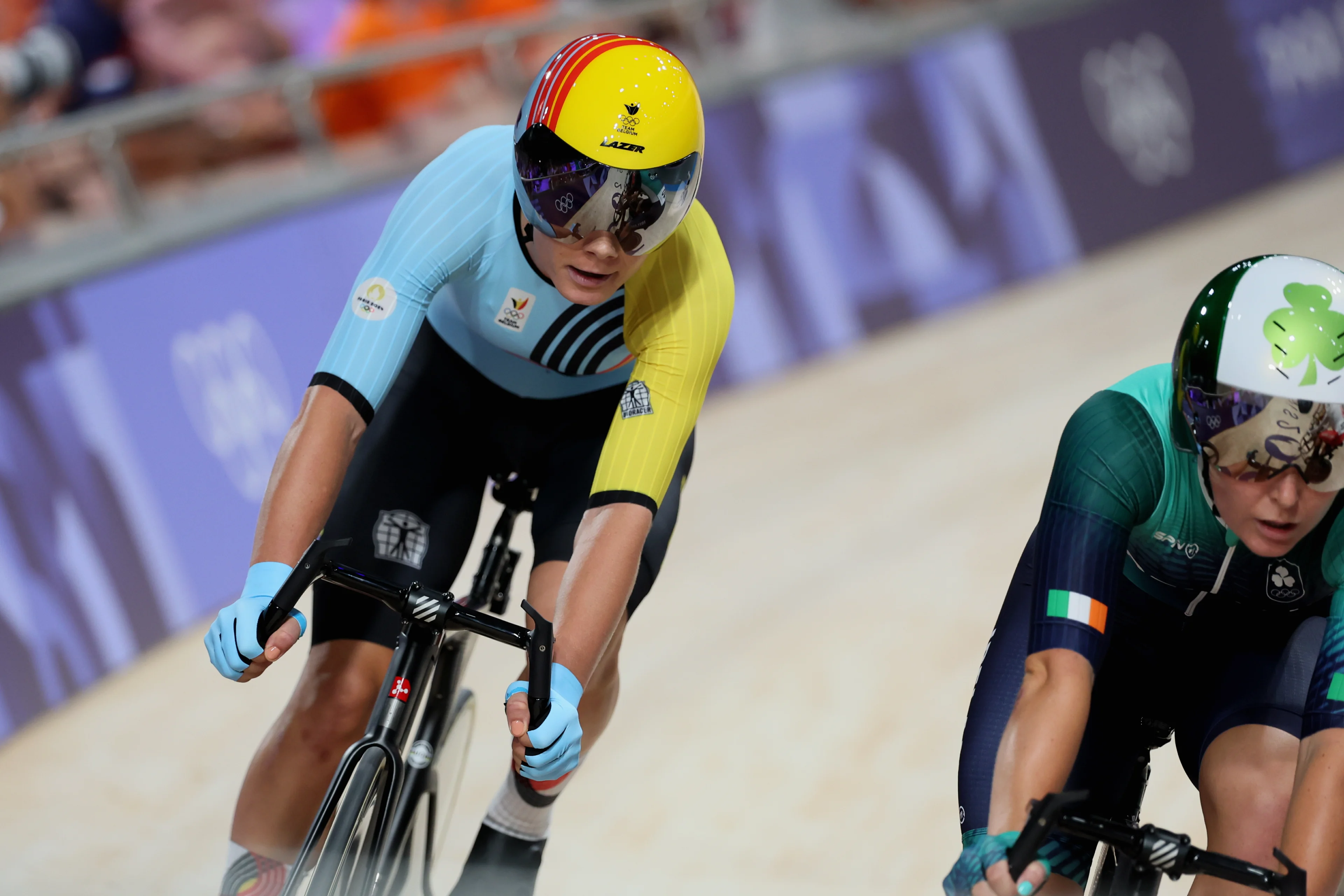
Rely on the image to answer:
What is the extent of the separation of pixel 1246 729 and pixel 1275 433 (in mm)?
554

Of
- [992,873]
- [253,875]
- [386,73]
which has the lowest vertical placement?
[253,875]

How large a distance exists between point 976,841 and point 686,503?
404cm

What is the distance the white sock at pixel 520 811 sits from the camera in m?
3.10

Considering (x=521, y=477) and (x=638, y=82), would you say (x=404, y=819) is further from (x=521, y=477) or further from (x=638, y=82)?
(x=638, y=82)

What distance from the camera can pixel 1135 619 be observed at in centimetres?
259

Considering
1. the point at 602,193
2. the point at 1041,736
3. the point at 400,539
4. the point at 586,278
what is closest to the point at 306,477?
the point at 400,539

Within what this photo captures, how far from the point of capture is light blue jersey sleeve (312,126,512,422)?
263 cm

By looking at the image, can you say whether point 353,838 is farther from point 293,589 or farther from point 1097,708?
point 1097,708

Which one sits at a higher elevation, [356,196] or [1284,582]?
[356,196]

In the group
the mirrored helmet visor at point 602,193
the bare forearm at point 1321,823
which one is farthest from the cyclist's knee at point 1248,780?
the mirrored helmet visor at point 602,193

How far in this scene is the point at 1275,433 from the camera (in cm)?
212

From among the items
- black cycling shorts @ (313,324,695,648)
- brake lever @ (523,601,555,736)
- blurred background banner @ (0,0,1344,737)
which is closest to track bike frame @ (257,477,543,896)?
brake lever @ (523,601,555,736)

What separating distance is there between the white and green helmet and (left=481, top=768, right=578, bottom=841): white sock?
1.58 m

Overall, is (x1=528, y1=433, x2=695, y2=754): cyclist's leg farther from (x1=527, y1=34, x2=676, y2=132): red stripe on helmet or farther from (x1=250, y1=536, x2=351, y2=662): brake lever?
(x1=527, y1=34, x2=676, y2=132): red stripe on helmet
